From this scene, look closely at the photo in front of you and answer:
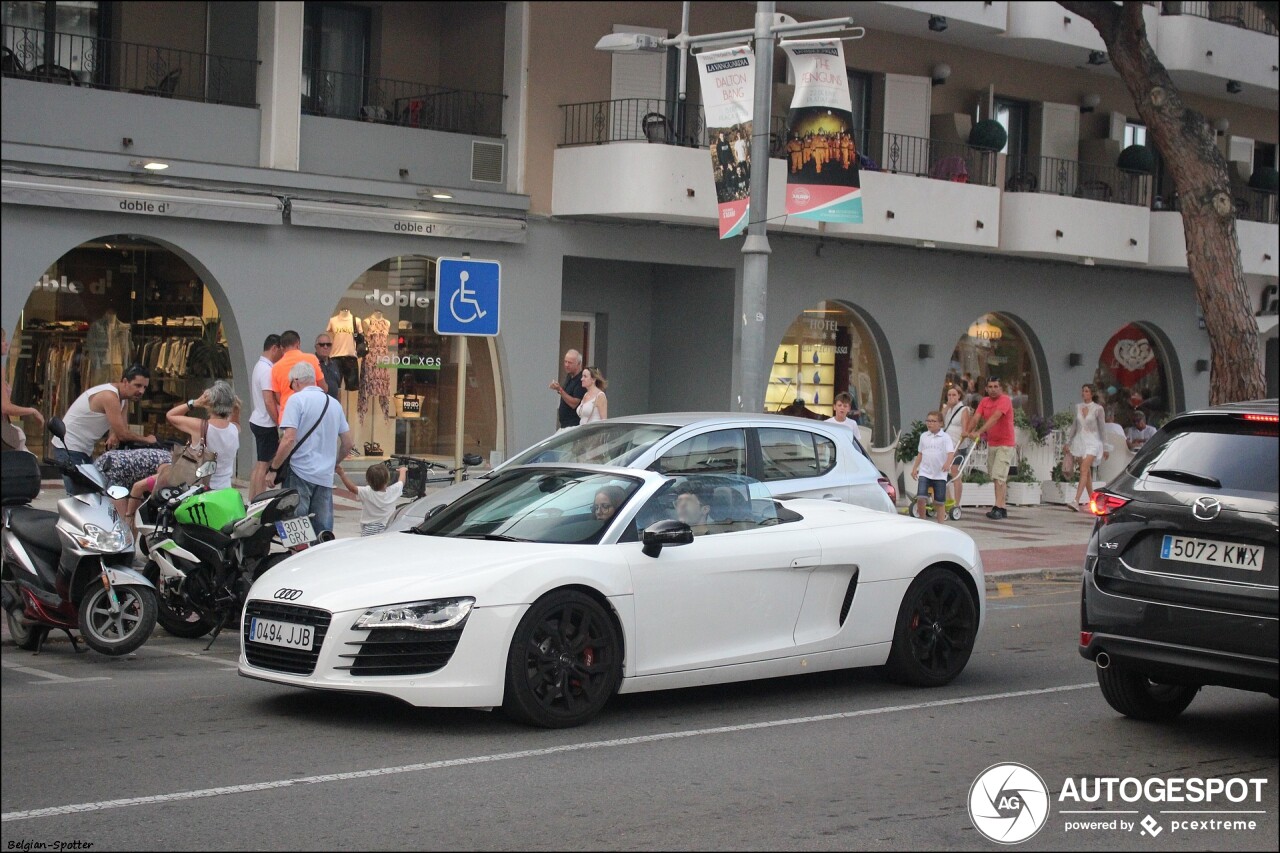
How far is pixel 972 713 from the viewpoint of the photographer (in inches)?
326

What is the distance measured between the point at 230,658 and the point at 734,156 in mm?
8088

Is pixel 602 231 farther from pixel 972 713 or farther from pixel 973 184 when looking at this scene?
pixel 972 713

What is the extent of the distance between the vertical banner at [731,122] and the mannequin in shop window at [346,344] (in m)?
6.34

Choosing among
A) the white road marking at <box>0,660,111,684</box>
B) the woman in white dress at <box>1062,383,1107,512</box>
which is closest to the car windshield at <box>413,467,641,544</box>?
the white road marking at <box>0,660,111,684</box>

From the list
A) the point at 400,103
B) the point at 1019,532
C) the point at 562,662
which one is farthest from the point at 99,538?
the point at 1019,532

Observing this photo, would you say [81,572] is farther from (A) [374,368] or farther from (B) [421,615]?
(A) [374,368]


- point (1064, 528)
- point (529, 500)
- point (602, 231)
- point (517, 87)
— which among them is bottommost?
point (1064, 528)

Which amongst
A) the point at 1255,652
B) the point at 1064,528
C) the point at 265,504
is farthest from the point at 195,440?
the point at 1064,528

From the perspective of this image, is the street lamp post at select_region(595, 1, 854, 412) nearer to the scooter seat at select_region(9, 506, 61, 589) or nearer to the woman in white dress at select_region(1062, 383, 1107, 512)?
the scooter seat at select_region(9, 506, 61, 589)

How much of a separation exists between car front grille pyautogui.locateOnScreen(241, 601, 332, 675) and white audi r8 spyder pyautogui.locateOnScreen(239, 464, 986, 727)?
1cm

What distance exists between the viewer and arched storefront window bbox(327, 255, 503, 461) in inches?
784

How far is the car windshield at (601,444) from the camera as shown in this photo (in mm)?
10984

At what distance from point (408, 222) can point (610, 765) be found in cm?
1353

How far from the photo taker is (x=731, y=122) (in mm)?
15406
